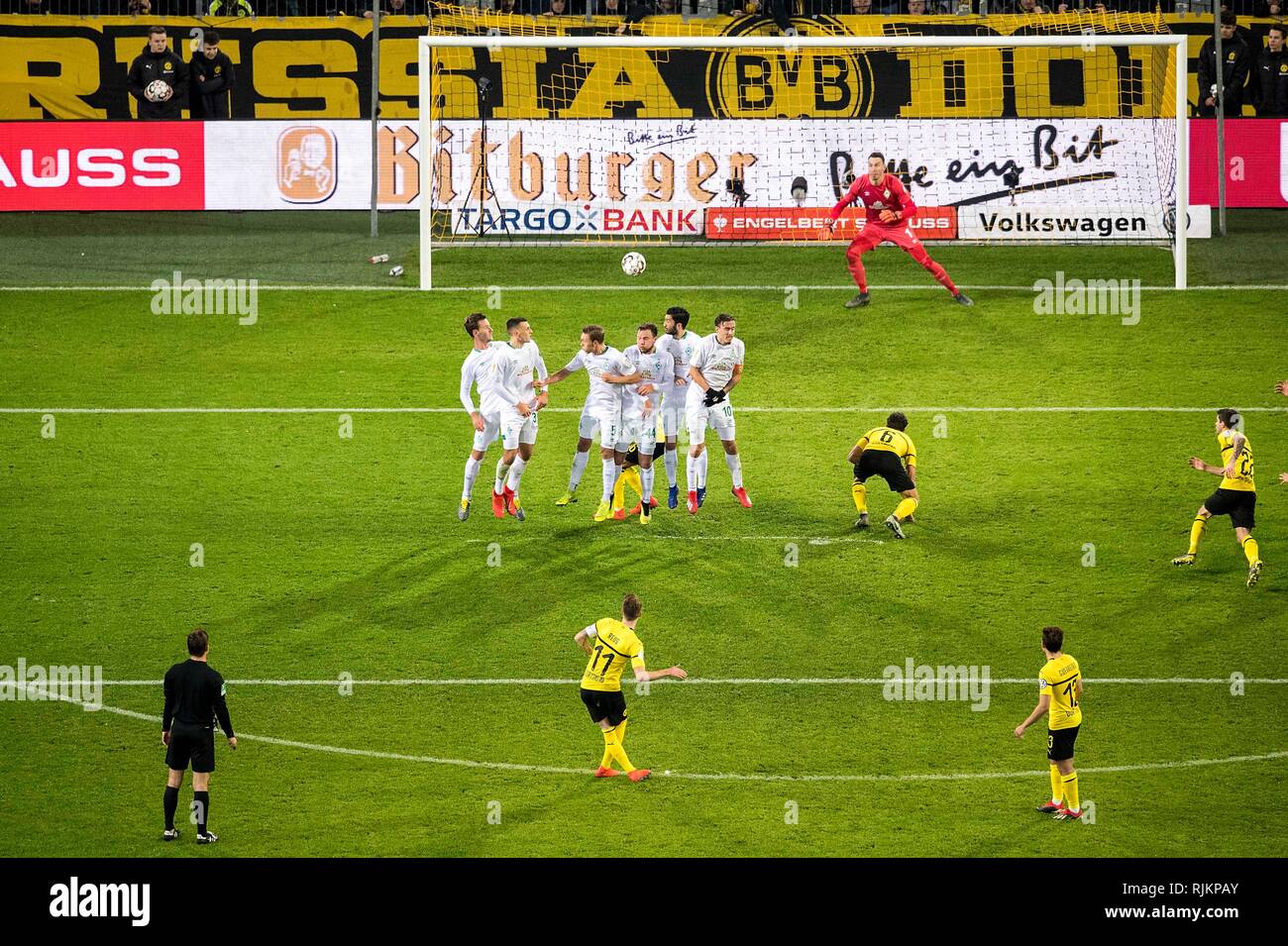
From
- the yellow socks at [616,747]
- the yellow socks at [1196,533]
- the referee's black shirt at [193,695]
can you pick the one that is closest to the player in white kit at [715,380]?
the yellow socks at [1196,533]

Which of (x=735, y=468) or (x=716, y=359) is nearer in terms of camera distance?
(x=716, y=359)

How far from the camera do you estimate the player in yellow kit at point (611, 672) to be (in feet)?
50.8

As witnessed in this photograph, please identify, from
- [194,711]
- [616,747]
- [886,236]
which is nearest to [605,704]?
[616,747]

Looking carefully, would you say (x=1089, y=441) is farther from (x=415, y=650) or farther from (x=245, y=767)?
(x=245, y=767)

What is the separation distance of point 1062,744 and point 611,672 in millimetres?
3925

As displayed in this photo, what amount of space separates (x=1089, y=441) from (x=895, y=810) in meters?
9.65

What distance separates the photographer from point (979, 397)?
2517 centimetres

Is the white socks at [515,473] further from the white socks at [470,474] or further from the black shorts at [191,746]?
the black shorts at [191,746]

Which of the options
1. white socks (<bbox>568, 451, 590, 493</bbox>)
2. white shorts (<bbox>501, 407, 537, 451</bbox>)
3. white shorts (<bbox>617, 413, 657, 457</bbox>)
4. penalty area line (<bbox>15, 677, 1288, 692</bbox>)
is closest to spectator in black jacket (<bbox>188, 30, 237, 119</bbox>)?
white socks (<bbox>568, 451, 590, 493</bbox>)

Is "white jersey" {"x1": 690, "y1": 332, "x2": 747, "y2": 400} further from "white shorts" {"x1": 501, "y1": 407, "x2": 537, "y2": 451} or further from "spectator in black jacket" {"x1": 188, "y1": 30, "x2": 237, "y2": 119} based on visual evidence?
"spectator in black jacket" {"x1": 188, "y1": 30, "x2": 237, "y2": 119}

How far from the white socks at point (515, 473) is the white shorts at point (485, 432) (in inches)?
18.7

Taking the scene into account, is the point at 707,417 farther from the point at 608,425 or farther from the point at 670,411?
the point at 608,425

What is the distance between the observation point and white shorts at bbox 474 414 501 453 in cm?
2073

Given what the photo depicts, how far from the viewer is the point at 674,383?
2119 centimetres
